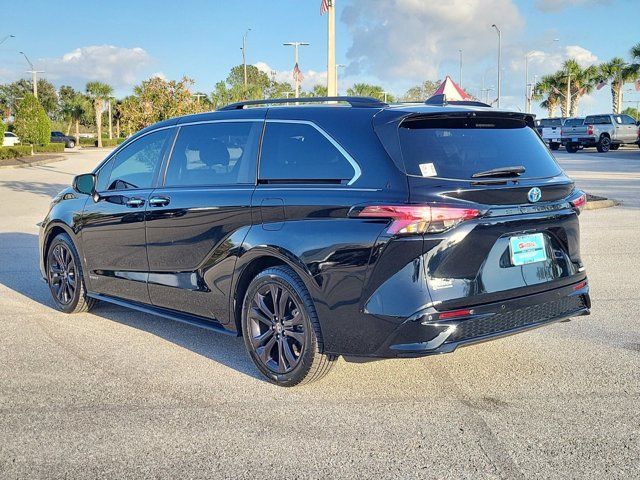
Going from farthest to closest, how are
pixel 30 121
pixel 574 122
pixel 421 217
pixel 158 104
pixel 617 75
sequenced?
pixel 617 75 → pixel 30 121 → pixel 574 122 → pixel 158 104 → pixel 421 217

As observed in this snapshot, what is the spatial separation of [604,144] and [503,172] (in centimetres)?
4192

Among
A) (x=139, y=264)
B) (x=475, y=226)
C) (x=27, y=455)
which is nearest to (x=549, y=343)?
(x=475, y=226)

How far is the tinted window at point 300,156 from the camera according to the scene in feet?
14.6

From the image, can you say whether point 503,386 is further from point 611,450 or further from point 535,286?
point 611,450

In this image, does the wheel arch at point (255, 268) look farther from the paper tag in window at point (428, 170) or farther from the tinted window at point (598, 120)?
the tinted window at point (598, 120)

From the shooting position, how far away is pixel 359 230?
4133 millimetres

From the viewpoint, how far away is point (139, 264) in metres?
5.86

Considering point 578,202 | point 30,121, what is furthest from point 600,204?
point 30,121

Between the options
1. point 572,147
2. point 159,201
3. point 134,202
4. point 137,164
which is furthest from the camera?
point 572,147

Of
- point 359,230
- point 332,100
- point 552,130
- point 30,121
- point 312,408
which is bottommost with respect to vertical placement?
point 312,408

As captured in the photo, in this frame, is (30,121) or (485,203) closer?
(485,203)

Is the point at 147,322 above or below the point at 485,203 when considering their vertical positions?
below

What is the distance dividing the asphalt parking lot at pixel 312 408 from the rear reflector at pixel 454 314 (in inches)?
22.8

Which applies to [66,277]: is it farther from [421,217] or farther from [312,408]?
[421,217]
